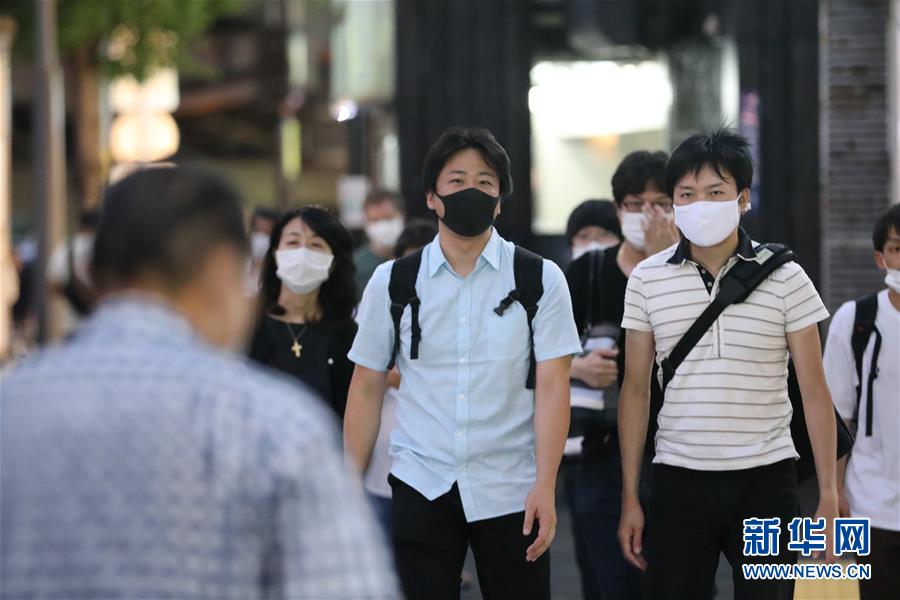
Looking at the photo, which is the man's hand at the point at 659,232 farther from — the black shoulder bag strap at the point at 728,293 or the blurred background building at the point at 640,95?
the blurred background building at the point at 640,95

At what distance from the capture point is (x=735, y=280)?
15.3 feet

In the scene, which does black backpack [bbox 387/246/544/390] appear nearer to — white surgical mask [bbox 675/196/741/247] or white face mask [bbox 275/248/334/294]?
white surgical mask [bbox 675/196/741/247]

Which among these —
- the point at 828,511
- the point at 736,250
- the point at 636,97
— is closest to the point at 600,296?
the point at 736,250

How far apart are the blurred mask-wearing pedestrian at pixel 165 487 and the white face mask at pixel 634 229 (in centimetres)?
382

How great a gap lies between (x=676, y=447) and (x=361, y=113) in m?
11.2

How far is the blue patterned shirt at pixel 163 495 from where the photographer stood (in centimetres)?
208

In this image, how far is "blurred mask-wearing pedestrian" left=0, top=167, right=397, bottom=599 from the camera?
2.08 metres

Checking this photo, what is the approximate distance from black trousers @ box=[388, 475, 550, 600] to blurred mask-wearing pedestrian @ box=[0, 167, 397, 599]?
2.43 metres

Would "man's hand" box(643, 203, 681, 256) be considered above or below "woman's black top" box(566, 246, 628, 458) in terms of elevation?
above

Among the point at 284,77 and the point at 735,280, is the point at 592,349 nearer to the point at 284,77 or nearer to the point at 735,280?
the point at 735,280

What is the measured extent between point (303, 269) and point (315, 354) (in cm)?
37

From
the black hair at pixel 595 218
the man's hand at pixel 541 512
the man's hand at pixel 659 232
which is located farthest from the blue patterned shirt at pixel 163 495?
the black hair at pixel 595 218

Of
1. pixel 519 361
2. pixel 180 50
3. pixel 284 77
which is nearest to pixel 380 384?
pixel 519 361

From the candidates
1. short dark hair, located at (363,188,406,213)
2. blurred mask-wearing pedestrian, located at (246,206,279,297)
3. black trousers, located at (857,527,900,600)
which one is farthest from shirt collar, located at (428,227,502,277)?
short dark hair, located at (363,188,406,213)
